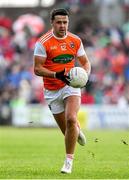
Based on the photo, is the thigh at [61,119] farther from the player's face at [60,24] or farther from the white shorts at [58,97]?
the player's face at [60,24]

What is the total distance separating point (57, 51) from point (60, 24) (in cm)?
44

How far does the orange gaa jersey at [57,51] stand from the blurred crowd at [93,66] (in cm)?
1766

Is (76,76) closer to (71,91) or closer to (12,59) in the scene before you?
(71,91)

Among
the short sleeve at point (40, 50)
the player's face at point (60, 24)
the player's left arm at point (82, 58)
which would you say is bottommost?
the player's left arm at point (82, 58)

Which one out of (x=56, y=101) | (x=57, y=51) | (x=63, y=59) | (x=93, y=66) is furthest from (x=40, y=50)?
(x=93, y=66)

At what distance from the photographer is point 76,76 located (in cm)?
1234

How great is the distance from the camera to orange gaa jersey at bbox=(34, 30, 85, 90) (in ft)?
41.7

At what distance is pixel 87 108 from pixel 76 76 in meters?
17.5

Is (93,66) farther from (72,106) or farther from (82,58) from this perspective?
(72,106)

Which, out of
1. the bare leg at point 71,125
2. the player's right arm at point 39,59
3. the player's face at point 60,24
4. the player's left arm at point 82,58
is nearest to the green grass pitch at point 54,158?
the bare leg at point 71,125

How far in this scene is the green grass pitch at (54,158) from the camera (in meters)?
12.2

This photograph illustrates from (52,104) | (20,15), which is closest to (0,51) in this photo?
(20,15)

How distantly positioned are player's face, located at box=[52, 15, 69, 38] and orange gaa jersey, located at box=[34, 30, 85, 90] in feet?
0.48

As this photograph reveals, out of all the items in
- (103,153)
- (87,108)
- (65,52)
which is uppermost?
(65,52)
